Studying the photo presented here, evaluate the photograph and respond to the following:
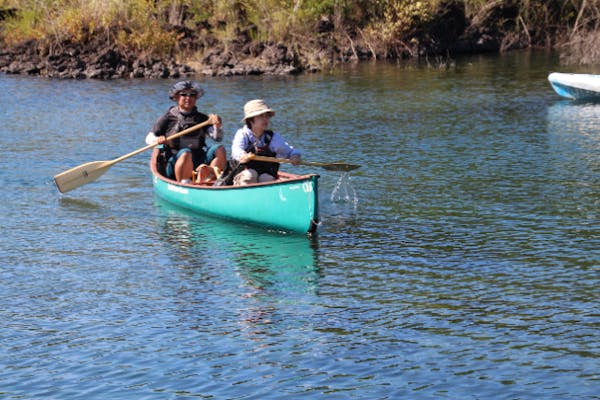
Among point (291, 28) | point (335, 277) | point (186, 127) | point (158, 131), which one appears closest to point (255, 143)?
point (186, 127)

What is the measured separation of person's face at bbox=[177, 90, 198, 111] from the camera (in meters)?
14.1

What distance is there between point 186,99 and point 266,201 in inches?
95.2

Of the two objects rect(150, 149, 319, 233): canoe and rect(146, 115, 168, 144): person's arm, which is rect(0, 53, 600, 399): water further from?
rect(146, 115, 168, 144): person's arm

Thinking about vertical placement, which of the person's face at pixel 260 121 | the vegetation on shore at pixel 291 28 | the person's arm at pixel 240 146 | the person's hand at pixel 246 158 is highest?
the vegetation on shore at pixel 291 28

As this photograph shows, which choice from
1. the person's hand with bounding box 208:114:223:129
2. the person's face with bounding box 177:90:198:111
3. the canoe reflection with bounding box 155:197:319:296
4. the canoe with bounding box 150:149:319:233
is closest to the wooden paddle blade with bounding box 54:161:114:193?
the person's face with bounding box 177:90:198:111

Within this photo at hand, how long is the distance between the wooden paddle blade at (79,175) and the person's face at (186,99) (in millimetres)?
1878

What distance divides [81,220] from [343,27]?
23404 millimetres

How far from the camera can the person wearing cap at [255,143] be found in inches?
488

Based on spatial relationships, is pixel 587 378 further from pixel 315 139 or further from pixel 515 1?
pixel 515 1

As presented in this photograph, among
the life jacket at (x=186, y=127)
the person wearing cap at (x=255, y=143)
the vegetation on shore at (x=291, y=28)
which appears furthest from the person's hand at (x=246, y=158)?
the vegetation on shore at (x=291, y=28)

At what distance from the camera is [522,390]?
7.56 metres

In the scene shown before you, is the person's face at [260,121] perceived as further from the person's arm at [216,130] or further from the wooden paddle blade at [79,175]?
the wooden paddle blade at [79,175]

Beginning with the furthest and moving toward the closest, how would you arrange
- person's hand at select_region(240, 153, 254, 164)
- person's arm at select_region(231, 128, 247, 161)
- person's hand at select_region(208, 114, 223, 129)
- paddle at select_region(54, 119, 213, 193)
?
paddle at select_region(54, 119, 213, 193), person's hand at select_region(208, 114, 223, 129), person's arm at select_region(231, 128, 247, 161), person's hand at select_region(240, 153, 254, 164)

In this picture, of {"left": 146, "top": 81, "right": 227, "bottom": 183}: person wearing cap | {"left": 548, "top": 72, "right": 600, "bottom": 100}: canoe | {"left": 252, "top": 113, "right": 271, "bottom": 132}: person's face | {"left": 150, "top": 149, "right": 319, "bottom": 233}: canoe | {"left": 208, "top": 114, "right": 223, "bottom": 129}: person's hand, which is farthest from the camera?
{"left": 548, "top": 72, "right": 600, "bottom": 100}: canoe
